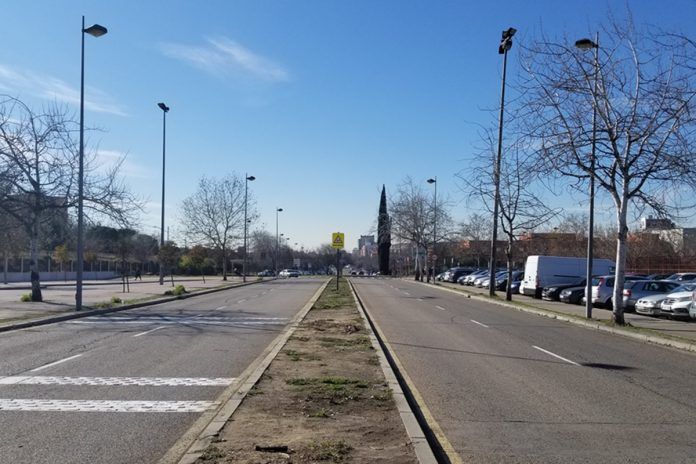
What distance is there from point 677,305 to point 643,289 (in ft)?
13.8

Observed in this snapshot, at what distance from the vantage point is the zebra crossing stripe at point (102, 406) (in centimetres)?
849

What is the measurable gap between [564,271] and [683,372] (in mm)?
26996

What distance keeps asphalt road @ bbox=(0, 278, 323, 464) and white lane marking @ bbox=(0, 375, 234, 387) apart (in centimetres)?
2

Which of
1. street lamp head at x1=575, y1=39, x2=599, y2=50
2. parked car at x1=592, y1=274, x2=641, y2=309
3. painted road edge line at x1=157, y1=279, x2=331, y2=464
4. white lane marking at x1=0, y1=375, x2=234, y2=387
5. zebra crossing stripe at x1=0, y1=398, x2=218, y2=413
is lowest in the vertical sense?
white lane marking at x1=0, y1=375, x2=234, y2=387

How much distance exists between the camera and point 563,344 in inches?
653

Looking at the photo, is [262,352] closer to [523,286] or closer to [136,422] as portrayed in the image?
[136,422]

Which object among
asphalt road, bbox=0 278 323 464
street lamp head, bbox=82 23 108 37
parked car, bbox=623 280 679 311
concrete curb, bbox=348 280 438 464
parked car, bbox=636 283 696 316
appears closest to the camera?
concrete curb, bbox=348 280 438 464

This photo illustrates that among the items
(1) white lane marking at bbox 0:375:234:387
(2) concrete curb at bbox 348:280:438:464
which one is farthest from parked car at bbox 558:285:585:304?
(1) white lane marking at bbox 0:375:234:387

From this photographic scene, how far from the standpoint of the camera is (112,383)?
409 inches

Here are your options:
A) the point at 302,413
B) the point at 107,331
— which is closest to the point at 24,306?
the point at 107,331

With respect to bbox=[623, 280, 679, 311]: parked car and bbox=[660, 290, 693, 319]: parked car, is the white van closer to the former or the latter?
bbox=[623, 280, 679, 311]: parked car

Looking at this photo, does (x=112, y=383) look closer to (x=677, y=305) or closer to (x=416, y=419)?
(x=416, y=419)

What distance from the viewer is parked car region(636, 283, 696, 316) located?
25756 mm

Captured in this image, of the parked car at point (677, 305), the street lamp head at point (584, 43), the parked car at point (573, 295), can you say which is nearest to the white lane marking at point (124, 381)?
the street lamp head at point (584, 43)
